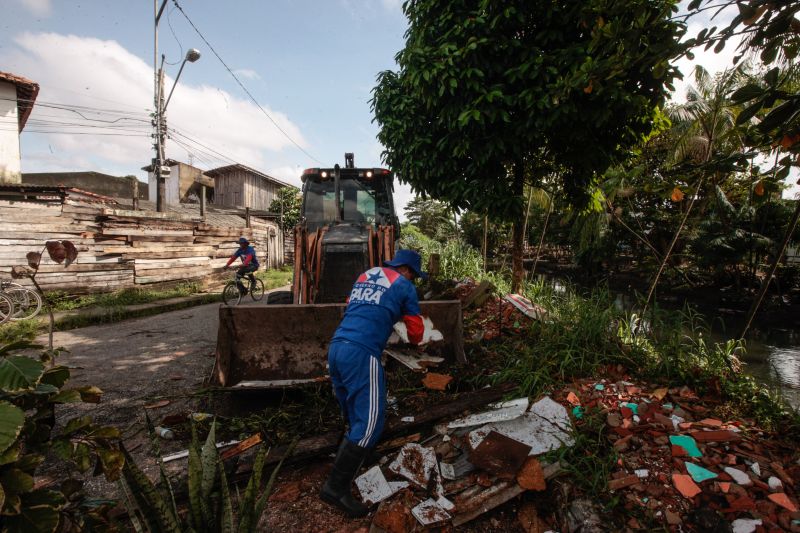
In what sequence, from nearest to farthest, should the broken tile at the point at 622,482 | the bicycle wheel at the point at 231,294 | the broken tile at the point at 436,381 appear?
the broken tile at the point at 622,482 < the broken tile at the point at 436,381 < the bicycle wheel at the point at 231,294

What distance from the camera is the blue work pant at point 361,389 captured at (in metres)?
2.57

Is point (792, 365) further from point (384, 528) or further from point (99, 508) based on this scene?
point (99, 508)

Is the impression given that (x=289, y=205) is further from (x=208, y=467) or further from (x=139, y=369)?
(x=208, y=467)

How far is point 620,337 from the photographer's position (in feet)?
14.1

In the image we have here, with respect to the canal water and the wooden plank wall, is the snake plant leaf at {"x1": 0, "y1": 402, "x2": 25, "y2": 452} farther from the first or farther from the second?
the wooden plank wall

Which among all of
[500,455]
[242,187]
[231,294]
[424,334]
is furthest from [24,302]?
[242,187]

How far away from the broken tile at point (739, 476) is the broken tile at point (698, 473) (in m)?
0.11

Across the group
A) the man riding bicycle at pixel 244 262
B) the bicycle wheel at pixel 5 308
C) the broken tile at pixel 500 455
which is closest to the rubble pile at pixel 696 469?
the broken tile at pixel 500 455

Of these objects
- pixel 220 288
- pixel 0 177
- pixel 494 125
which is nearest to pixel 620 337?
pixel 494 125

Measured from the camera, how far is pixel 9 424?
1043mm

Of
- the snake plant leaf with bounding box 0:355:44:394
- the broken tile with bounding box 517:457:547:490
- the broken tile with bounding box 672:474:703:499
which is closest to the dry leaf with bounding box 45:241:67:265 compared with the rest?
the snake plant leaf with bounding box 0:355:44:394

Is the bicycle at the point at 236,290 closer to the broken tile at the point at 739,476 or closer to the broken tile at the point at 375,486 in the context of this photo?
the broken tile at the point at 375,486

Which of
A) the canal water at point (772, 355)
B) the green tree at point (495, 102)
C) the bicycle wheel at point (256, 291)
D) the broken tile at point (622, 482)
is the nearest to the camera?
the broken tile at point (622, 482)

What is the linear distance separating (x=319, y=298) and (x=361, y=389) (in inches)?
113
